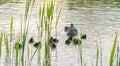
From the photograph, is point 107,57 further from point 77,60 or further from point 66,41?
point 66,41

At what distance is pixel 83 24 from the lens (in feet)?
57.4

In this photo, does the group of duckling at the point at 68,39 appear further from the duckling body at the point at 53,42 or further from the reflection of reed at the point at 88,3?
the reflection of reed at the point at 88,3

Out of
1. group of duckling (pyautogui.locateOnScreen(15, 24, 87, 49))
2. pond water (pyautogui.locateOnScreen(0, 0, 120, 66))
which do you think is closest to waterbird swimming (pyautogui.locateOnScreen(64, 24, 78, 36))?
group of duckling (pyautogui.locateOnScreen(15, 24, 87, 49))

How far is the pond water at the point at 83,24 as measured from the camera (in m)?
12.3

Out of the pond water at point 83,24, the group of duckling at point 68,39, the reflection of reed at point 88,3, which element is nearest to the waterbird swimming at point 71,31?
the group of duckling at point 68,39

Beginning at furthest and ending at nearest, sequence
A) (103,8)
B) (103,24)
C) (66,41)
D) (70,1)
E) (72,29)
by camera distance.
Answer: (70,1) < (103,8) < (103,24) < (72,29) < (66,41)

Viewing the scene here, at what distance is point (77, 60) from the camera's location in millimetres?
11859

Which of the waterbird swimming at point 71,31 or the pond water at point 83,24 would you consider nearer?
the pond water at point 83,24

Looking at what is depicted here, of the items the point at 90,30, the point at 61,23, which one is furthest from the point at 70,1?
the point at 90,30

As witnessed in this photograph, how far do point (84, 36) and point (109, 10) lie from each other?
263 inches

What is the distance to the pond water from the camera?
483 inches

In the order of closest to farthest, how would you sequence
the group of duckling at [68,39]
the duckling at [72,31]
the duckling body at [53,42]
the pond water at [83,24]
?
the pond water at [83,24], the duckling body at [53,42], the group of duckling at [68,39], the duckling at [72,31]

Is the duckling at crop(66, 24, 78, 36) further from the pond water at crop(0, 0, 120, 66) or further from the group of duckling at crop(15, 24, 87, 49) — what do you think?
the pond water at crop(0, 0, 120, 66)

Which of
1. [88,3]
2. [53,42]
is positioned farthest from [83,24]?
[88,3]
